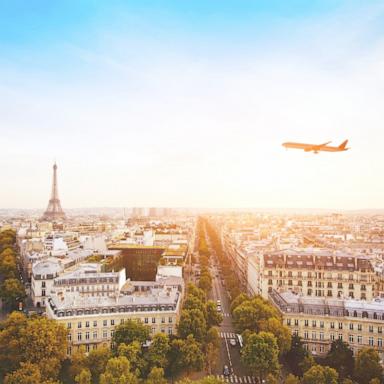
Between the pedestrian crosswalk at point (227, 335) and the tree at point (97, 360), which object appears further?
the pedestrian crosswalk at point (227, 335)

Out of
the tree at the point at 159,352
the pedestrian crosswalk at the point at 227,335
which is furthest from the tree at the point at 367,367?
the tree at the point at 159,352

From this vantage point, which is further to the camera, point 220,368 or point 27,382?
point 220,368

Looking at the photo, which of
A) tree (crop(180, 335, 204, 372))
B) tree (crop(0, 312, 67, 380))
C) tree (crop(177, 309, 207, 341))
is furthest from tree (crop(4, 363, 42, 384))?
tree (crop(177, 309, 207, 341))

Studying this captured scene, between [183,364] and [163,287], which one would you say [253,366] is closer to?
[183,364]

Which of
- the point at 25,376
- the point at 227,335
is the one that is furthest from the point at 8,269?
the point at 227,335

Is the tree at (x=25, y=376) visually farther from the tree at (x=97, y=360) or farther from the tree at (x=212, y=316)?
the tree at (x=212, y=316)

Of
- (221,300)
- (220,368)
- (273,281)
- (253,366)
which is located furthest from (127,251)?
(253,366)
